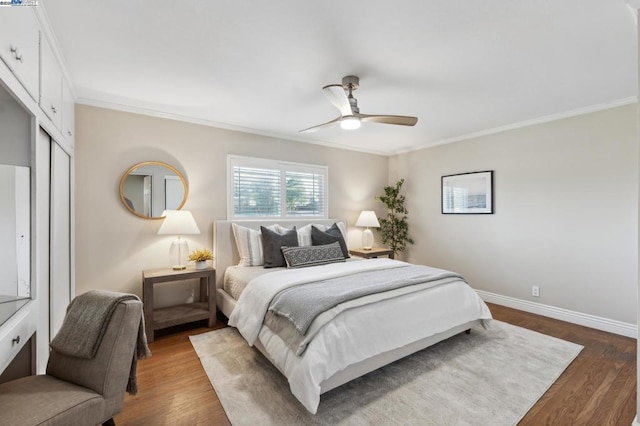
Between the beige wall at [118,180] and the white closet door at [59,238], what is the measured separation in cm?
25

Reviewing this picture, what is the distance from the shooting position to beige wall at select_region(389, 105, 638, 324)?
3.14m

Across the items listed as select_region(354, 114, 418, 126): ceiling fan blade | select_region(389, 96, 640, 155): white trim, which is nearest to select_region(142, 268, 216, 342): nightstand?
select_region(354, 114, 418, 126): ceiling fan blade

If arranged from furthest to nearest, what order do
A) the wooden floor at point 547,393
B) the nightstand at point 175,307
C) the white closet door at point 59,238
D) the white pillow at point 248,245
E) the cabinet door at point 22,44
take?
1. the white pillow at point 248,245
2. the nightstand at point 175,307
3. the white closet door at point 59,238
4. the wooden floor at point 547,393
5. the cabinet door at point 22,44

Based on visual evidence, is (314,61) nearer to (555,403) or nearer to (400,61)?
(400,61)

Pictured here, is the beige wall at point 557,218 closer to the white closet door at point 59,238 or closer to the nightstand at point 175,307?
the nightstand at point 175,307

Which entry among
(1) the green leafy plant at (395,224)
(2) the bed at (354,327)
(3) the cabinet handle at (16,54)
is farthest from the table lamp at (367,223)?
(3) the cabinet handle at (16,54)

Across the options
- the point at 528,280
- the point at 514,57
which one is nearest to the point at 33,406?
the point at 514,57

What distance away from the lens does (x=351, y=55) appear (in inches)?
87.0

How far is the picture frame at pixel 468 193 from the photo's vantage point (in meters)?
4.24

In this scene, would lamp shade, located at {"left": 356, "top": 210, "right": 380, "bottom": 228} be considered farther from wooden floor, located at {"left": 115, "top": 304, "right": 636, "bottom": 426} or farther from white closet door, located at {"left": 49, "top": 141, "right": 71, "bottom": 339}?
white closet door, located at {"left": 49, "top": 141, "right": 71, "bottom": 339}

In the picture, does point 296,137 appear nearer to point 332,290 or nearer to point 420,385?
point 332,290

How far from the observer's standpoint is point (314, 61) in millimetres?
2293

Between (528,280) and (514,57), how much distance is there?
115 inches

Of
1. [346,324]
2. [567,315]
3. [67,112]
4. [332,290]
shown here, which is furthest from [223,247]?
[567,315]
